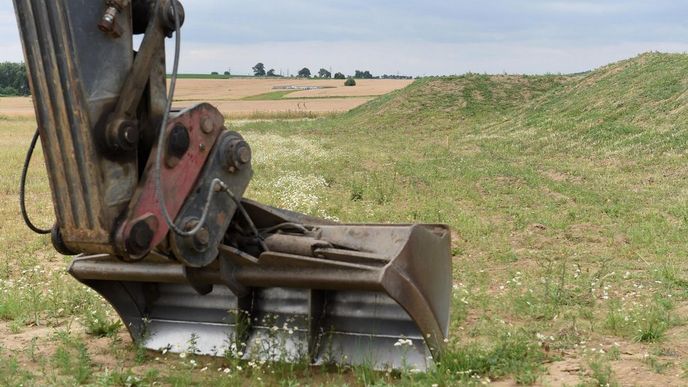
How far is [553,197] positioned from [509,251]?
407 cm

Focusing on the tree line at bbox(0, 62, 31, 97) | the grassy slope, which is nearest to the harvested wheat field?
the tree line at bbox(0, 62, 31, 97)

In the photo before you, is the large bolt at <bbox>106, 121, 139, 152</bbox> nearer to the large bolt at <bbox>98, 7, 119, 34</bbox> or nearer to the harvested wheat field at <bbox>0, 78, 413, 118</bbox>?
the large bolt at <bbox>98, 7, 119, 34</bbox>

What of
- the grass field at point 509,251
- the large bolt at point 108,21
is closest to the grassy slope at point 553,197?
the grass field at point 509,251

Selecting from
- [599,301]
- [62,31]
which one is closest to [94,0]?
[62,31]

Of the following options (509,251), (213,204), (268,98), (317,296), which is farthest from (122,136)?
(268,98)

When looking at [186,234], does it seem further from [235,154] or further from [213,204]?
[235,154]

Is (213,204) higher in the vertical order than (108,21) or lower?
lower

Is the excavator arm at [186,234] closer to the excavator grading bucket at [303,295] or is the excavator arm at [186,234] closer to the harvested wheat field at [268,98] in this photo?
the excavator grading bucket at [303,295]

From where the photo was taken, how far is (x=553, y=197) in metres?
12.4

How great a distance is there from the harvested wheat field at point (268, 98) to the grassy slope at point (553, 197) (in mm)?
19323

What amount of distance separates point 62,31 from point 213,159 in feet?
3.55

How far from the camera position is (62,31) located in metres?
3.83

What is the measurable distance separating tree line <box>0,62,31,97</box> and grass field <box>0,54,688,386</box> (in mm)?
66566

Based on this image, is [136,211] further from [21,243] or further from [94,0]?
[21,243]
